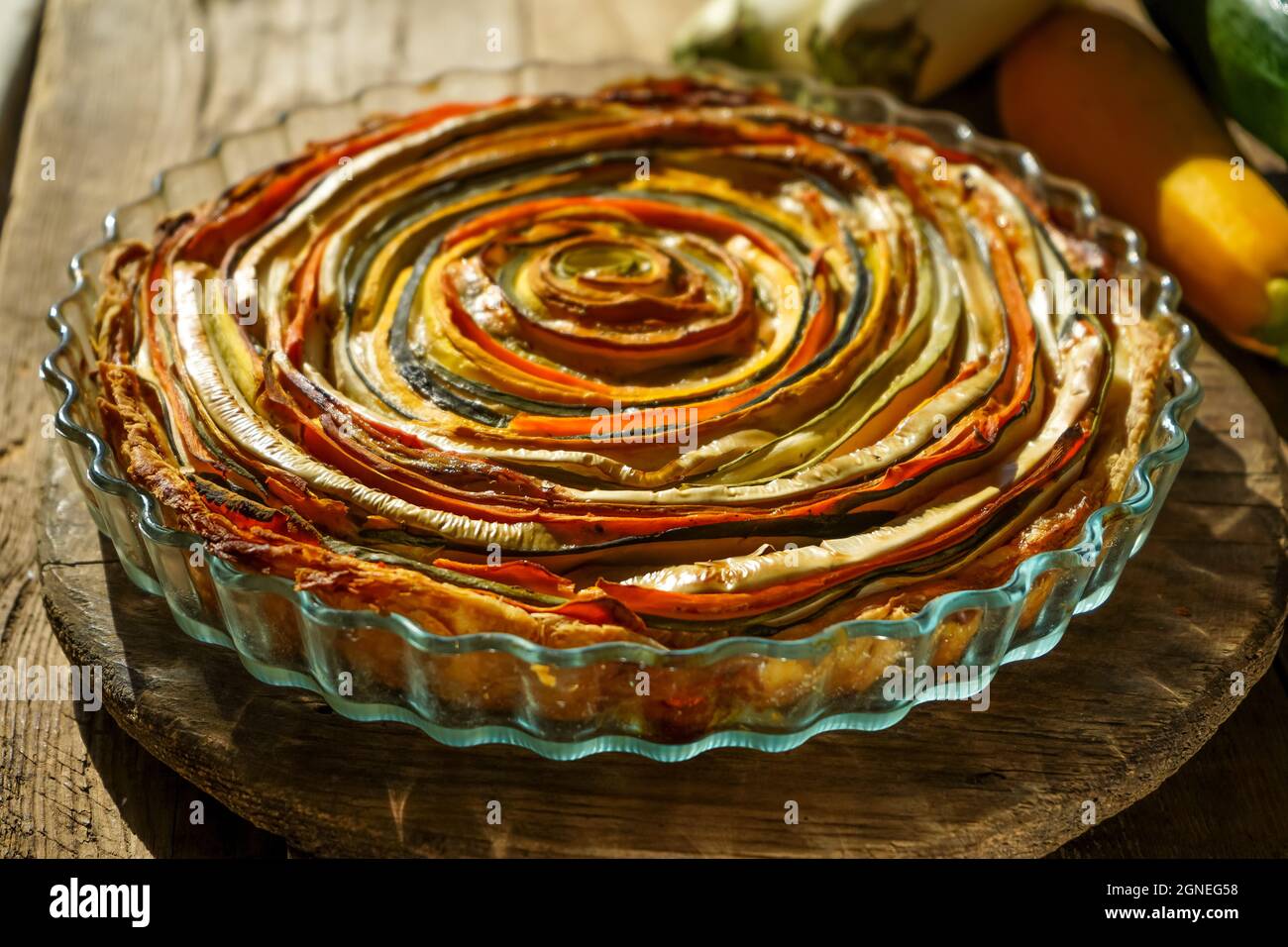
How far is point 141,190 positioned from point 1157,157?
2309 mm

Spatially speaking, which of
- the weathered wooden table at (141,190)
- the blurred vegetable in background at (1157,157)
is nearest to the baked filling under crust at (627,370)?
the weathered wooden table at (141,190)

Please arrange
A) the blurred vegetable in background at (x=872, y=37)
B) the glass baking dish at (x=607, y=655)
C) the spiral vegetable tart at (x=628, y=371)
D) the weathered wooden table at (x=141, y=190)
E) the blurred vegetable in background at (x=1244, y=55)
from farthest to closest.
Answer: the blurred vegetable in background at (x=872, y=37) < the blurred vegetable in background at (x=1244, y=55) < the weathered wooden table at (x=141, y=190) < the spiral vegetable tart at (x=628, y=371) < the glass baking dish at (x=607, y=655)

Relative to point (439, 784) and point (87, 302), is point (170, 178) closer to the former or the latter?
point (87, 302)

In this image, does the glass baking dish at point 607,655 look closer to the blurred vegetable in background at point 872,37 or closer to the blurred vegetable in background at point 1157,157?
the blurred vegetable in background at point 1157,157

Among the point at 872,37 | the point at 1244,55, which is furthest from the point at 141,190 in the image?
the point at 1244,55

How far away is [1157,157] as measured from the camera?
123 inches

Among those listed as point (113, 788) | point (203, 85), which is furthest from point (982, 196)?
point (203, 85)

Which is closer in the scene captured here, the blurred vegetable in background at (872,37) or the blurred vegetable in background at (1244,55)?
the blurred vegetable in background at (1244,55)

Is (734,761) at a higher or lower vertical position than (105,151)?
lower

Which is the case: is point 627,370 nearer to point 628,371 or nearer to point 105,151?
point 628,371

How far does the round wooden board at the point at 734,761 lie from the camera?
1.83m

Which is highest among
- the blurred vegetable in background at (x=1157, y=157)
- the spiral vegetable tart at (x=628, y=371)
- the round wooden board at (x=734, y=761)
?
the blurred vegetable in background at (x=1157, y=157)

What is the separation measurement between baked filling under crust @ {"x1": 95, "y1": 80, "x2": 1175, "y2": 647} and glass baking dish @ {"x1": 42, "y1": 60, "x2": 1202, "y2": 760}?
5 centimetres

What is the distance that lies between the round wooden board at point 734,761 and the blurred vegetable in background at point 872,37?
172 cm
